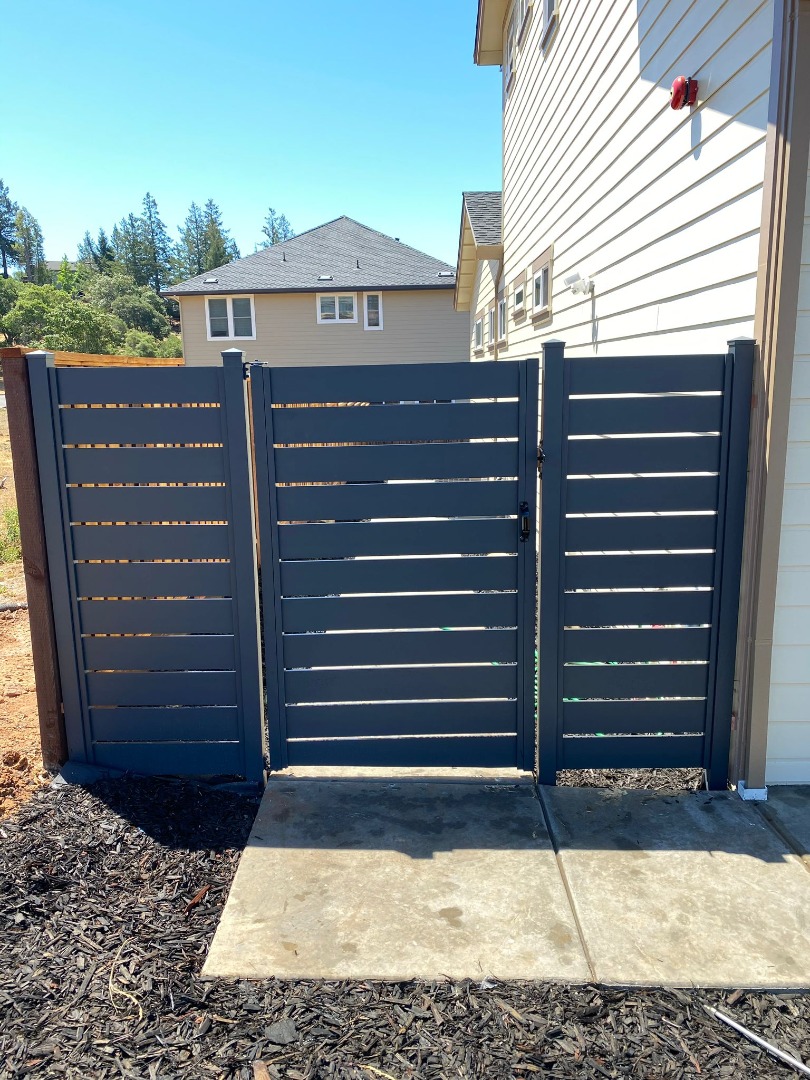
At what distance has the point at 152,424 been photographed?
3.25 m

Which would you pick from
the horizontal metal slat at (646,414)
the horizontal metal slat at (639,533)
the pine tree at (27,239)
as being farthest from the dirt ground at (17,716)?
the pine tree at (27,239)

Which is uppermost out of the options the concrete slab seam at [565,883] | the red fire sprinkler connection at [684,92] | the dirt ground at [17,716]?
the red fire sprinkler connection at [684,92]

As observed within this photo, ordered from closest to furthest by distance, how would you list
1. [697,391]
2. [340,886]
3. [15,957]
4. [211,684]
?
[15,957] → [340,886] → [697,391] → [211,684]

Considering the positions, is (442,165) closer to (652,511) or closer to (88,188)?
(652,511)

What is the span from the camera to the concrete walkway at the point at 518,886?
2.29 metres

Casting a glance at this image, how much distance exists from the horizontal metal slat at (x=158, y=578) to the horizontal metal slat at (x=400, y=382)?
3.00ft

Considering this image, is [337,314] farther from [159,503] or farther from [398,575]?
[398,575]

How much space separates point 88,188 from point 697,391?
101940 millimetres

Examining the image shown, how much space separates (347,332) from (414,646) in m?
21.8

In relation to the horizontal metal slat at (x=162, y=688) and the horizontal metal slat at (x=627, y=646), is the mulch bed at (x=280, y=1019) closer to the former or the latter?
the horizontal metal slat at (x=162, y=688)


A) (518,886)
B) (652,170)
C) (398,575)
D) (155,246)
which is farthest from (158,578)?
(155,246)

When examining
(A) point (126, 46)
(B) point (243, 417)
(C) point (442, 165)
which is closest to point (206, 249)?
(C) point (442, 165)

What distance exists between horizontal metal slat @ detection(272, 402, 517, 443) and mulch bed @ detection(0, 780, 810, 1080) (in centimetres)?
193

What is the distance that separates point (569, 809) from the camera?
3209 millimetres
